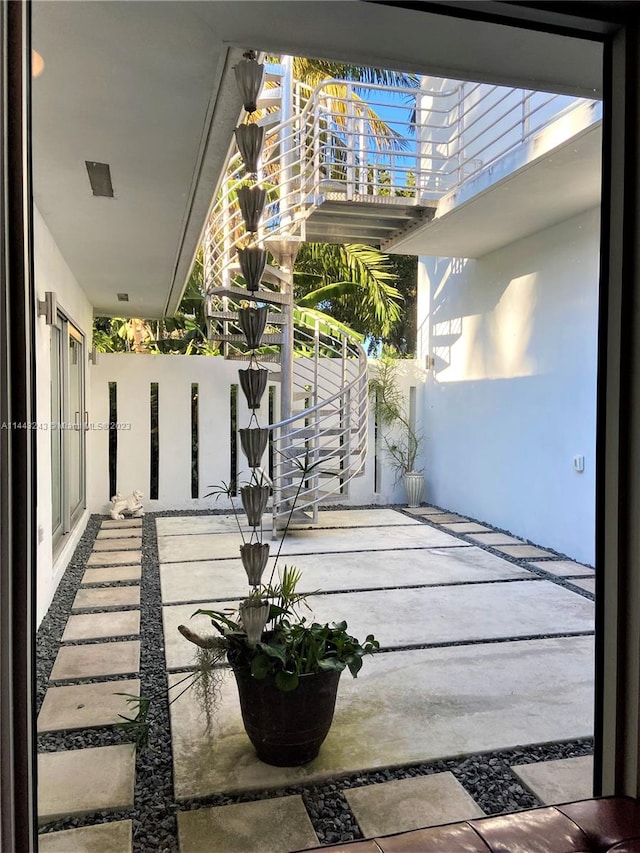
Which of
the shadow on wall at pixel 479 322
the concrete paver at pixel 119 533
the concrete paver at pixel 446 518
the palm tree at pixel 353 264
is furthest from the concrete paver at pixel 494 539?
the palm tree at pixel 353 264

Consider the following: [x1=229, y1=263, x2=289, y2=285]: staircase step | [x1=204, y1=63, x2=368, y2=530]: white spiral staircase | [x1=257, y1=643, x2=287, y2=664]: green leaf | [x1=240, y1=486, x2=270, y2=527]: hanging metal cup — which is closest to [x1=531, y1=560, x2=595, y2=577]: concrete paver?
[x1=204, y1=63, x2=368, y2=530]: white spiral staircase

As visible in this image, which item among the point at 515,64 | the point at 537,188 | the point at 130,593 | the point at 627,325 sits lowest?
the point at 130,593

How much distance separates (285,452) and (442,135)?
3.50m

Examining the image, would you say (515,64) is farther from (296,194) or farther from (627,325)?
(296,194)

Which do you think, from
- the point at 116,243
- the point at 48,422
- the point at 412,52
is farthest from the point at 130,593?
the point at 412,52

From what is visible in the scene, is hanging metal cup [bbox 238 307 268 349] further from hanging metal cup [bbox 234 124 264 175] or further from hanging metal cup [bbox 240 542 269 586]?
hanging metal cup [bbox 240 542 269 586]

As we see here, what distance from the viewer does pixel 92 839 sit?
66.1 inches

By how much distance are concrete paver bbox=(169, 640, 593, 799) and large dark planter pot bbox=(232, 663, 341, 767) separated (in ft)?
0.18

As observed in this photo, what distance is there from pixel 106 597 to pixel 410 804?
8.50 feet

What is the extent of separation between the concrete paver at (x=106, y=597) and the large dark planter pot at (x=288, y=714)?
197 cm

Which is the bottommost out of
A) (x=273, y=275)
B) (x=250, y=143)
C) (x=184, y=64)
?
(x=250, y=143)

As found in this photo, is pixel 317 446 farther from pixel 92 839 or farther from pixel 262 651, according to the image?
pixel 92 839

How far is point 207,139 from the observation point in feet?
8.75

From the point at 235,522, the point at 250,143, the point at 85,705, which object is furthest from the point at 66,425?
the point at 250,143
